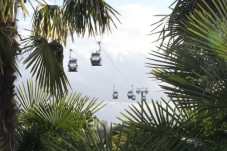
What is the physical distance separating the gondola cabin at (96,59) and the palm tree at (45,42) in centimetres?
1254

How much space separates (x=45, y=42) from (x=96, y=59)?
13610 mm

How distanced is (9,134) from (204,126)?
303 cm

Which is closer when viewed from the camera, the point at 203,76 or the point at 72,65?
the point at 203,76

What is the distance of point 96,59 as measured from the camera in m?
20.6

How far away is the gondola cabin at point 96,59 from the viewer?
20531 mm

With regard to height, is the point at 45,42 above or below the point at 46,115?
above

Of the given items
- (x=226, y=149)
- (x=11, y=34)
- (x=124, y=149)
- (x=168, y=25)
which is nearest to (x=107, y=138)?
(x=124, y=149)

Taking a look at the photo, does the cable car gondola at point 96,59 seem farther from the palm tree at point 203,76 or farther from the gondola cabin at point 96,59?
the palm tree at point 203,76

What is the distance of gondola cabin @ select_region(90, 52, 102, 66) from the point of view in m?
20.5

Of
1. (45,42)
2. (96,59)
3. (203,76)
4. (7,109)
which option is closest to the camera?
(203,76)

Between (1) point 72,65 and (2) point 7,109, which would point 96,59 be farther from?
(2) point 7,109

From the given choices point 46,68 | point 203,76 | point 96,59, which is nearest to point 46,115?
point 46,68

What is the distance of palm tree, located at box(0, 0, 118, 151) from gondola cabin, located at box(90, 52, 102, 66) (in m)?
12.5

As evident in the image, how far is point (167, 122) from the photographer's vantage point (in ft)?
12.4
